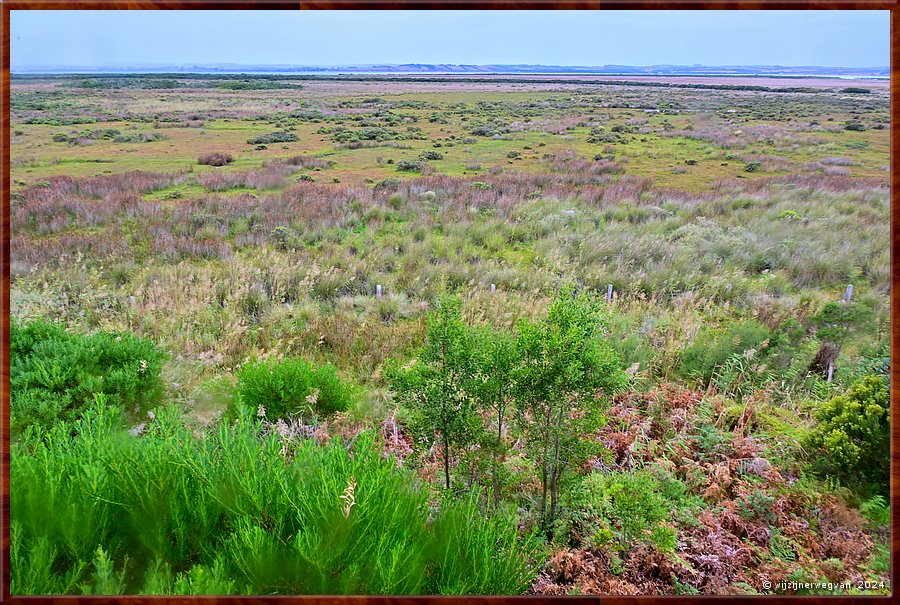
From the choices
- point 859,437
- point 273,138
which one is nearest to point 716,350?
point 859,437

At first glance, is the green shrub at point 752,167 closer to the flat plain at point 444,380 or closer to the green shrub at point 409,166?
the flat plain at point 444,380

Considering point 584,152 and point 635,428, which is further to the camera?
point 584,152

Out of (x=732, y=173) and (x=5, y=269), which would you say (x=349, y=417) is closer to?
(x=5, y=269)

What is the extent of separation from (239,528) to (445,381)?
0.94 metres

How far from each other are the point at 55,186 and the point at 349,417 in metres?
8.73

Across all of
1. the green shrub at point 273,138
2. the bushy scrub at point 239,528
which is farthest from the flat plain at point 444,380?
the green shrub at point 273,138

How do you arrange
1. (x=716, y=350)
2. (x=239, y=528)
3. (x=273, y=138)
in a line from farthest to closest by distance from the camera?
(x=273, y=138)
(x=716, y=350)
(x=239, y=528)

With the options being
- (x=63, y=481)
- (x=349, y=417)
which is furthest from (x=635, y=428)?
(x=63, y=481)

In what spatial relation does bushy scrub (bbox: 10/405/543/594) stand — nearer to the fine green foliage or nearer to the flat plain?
the flat plain

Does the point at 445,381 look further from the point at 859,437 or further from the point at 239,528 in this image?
the point at 859,437

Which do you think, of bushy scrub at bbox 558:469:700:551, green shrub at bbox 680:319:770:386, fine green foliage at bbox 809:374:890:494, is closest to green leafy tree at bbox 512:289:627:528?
bushy scrub at bbox 558:469:700:551

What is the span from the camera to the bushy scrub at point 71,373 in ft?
8.95

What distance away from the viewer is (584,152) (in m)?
14.4

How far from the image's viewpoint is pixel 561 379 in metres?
2.20
